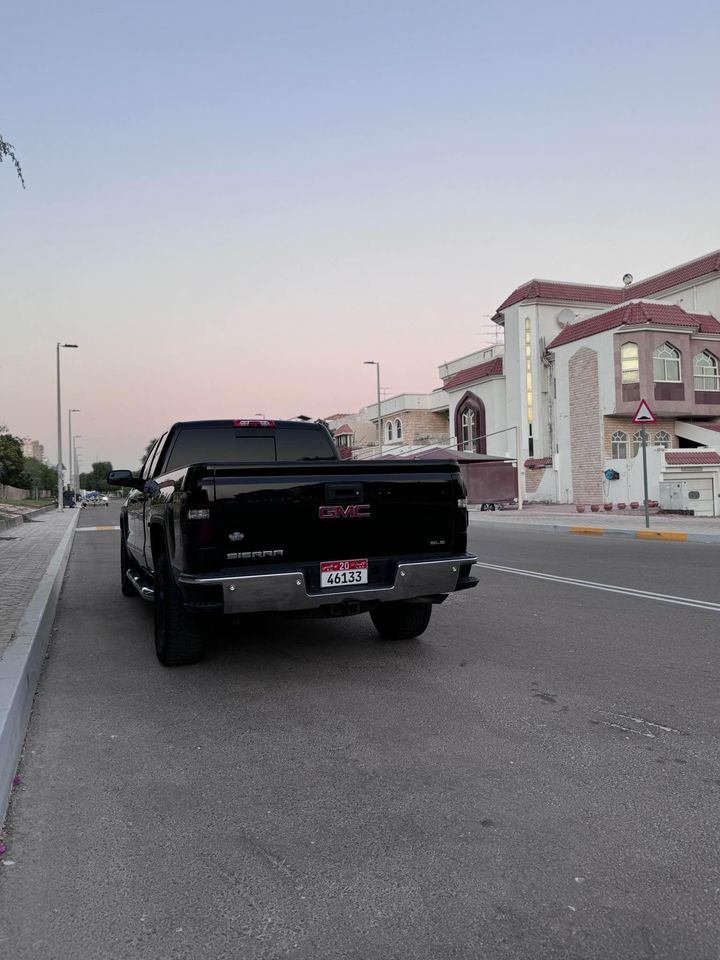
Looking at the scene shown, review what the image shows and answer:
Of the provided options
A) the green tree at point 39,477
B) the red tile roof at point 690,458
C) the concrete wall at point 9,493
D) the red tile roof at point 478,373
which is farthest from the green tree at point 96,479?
the red tile roof at point 690,458

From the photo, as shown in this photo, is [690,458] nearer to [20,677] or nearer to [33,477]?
[20,677]

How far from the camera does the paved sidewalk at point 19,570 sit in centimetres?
690

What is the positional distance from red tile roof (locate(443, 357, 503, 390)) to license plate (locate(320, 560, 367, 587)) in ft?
129

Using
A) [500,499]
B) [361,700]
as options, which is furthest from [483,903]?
[500,499]

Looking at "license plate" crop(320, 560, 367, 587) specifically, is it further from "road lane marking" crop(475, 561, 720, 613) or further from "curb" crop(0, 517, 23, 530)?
"curb" crop(0, 517, 23, 530)

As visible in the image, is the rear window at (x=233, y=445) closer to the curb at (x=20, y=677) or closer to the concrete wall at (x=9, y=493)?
the curb at (x=20, y=677)

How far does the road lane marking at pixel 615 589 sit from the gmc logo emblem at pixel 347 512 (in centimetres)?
448

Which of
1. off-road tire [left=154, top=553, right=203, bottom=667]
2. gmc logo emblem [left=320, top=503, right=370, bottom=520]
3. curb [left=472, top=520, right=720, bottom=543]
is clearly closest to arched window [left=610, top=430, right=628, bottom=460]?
curb [left=472, top=520, right=720, bottom=543]

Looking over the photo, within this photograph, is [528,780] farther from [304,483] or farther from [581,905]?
[304,483]

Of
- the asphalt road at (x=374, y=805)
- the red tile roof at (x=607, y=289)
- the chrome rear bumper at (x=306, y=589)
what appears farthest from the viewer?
the red tile roof at (x=607, y=289)

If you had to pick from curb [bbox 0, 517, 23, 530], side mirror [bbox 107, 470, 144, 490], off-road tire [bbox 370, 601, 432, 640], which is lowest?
off-road tire [bbox 370, 601, 432, 640]

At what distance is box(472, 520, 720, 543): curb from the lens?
53.9 feet

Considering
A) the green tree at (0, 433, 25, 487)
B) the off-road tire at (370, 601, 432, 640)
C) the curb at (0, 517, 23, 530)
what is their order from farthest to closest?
the green tree at (0, 433, 25, 487) → the curb at (0, 517, 23, 530) → the off-road tire at (370, 601, 432, 640)

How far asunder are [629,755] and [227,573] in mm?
2596
